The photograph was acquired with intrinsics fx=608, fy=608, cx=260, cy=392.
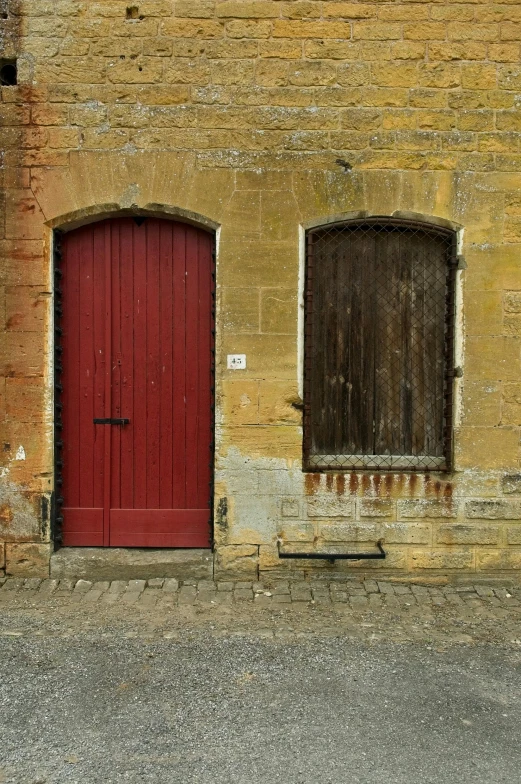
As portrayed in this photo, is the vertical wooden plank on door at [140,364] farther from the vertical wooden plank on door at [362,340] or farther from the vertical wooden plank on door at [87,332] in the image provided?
the vertical wooden plank on door at [362,340]

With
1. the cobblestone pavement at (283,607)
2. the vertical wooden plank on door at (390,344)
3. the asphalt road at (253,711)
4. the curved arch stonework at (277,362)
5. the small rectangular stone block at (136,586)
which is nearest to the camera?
the asphalt road at (253,711)

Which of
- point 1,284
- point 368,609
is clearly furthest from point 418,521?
point 1,284

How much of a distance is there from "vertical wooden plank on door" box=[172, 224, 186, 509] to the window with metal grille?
1018 millimetres

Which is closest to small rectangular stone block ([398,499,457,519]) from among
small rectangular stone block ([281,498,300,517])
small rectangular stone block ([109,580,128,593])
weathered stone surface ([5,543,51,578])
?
small rectangular stone block ([281,498,300,517])

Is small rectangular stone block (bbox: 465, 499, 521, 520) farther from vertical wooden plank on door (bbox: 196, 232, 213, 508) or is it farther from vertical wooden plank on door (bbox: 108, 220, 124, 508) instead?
vertical wooden plank on door (bbox: 108, 220, 124, 508)

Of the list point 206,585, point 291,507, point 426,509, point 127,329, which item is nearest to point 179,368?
point 127,329

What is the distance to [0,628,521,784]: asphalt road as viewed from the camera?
8.92 ft

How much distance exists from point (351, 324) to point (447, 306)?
31.3 inches

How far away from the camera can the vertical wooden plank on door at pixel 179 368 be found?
5.00 metres

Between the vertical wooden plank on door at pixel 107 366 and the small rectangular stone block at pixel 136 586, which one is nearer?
the small rectangular stone block at pixel 136 586

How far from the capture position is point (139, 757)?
9.14 ft

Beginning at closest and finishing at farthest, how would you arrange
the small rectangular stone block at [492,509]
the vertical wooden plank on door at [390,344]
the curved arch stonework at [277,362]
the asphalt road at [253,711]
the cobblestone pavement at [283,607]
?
1. the asphalt road at [253,711]
2. the cobblestone pavement at [283,607]
3. the curved arch stonework at [277,362]
4. the small rectangular stone block at [492,509]
5. the vertical wooden plank on door at [390,344]

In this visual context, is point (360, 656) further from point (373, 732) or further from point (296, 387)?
point (296, 387)

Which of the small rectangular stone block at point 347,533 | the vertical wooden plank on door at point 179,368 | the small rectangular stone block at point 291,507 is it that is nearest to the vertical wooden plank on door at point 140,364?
the vertical wooden plank on door at point 179,368
